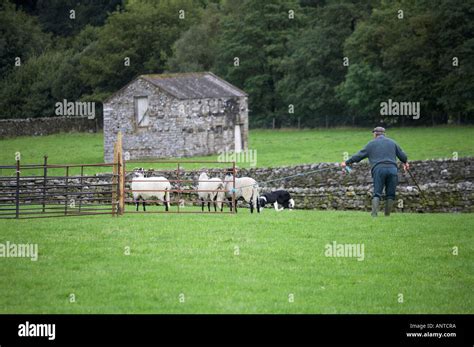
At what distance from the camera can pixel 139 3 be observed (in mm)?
100812

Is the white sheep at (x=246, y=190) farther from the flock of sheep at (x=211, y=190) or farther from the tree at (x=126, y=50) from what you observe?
the tree at (x=126, y=50)

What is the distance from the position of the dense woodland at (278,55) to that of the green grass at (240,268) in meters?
47.1

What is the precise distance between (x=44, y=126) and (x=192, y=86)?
23.6 m

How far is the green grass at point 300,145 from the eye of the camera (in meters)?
50.3

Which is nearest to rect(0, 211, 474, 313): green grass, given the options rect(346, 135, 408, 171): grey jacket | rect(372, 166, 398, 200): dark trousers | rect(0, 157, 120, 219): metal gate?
rect(372, 166, 398, 200): dark trousers

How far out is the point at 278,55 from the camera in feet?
286

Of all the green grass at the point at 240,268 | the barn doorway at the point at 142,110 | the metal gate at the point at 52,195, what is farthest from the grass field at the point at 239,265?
the barn doorway at the point at 142,110

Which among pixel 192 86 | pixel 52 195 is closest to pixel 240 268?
pixel 52 195

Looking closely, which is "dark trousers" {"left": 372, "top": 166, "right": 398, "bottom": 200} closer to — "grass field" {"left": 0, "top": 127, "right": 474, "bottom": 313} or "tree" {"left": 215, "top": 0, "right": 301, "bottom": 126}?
"grass field" {"left": 0, "top": 127, "right": 474, "bottom": 313}

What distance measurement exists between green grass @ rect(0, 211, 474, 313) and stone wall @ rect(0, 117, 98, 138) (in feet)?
179

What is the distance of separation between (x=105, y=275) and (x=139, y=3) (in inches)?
3377

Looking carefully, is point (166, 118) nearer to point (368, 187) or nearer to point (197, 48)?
point (368, 187)

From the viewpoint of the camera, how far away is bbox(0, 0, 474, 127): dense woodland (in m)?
72.7
